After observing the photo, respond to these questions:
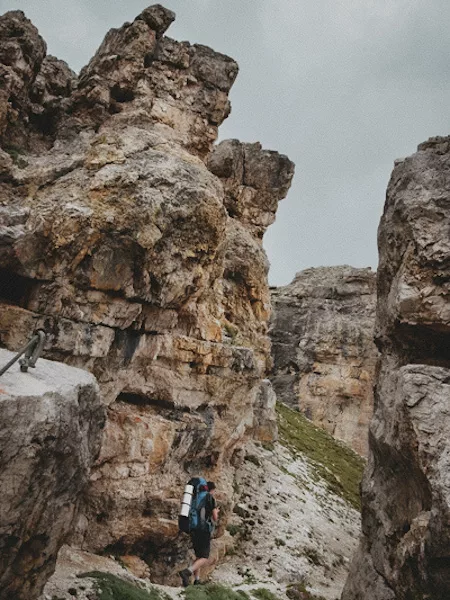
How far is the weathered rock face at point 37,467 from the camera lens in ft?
23.9

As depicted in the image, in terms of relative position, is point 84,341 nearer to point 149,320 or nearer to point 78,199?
point 149,320

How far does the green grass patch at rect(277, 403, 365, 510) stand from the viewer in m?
34.2

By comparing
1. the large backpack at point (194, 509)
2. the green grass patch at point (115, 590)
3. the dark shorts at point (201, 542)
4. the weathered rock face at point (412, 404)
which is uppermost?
the weathered rock face at point (412, 404)

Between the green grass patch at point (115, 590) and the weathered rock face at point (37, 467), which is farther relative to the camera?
the green grass patch at point (115, 590)

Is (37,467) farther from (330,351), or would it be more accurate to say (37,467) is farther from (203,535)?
Result: (330,351)

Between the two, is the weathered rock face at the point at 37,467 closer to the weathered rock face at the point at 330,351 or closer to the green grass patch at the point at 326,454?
the green grass patch at the point at 326,454

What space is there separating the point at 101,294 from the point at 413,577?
14.2 m

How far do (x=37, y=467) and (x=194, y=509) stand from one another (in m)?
6.94

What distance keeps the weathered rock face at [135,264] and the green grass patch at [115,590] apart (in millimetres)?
6109

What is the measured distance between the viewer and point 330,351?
184ft

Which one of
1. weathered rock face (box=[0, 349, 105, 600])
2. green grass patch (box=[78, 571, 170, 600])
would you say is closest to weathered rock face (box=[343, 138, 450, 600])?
green grass patch (box=[78, 571, 170, 600])

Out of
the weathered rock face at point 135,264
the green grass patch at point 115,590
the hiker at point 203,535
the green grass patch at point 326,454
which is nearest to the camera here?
the green grass patch at point 115,590

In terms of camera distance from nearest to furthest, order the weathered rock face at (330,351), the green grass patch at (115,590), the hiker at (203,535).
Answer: the green grass patch at (115,590) < the hiker at (203,535) < the weathered rock face at (330,351)

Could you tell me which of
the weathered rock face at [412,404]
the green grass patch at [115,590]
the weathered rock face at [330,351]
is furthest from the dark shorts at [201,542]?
the weathered rock face at [330,351]
